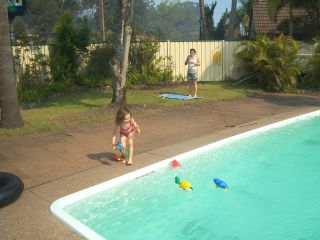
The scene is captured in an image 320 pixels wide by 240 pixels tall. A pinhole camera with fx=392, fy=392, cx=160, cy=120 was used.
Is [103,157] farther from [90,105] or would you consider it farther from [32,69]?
[32,69]

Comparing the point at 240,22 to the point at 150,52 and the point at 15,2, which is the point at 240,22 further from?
the point at 15,2

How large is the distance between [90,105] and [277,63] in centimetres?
759

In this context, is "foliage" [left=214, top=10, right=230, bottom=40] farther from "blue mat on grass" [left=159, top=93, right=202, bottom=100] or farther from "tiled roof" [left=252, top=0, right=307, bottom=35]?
"blue mat on grass" [left=159, top=93, right=202, bottom=100]

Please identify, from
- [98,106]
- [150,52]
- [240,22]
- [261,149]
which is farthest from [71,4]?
[261,149]

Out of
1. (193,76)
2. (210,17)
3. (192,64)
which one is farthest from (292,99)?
(210,17)

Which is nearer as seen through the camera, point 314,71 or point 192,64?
point 192,64

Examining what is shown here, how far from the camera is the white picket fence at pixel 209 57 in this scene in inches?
685

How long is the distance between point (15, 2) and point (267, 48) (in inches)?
371

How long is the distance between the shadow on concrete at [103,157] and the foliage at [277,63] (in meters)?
9.93

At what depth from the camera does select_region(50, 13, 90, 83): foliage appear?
1454cm

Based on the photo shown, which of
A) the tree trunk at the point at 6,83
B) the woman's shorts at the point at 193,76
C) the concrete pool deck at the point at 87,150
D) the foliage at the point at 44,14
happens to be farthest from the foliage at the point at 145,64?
the foliage at the point at 44,14

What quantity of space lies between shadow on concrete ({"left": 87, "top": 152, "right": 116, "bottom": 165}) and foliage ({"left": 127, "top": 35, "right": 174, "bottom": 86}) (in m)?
9.18

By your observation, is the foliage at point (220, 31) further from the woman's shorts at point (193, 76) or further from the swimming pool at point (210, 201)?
the swimming pool at point (210, 201)

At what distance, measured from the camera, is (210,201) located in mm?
5898
